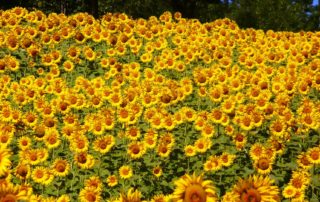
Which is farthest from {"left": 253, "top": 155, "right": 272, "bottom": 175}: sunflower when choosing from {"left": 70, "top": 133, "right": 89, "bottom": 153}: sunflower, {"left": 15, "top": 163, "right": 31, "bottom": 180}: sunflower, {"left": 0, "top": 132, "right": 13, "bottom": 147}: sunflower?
{"left": 0, "top": 132, "right": 13, "bottom": 147}: sunflower

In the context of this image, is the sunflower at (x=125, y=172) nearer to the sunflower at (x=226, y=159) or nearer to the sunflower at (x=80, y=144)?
the sunflower at (x=80, y=144)

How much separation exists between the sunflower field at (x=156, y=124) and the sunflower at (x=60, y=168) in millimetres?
11

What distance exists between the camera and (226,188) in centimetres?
635

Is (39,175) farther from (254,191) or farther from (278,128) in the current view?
(254,191)

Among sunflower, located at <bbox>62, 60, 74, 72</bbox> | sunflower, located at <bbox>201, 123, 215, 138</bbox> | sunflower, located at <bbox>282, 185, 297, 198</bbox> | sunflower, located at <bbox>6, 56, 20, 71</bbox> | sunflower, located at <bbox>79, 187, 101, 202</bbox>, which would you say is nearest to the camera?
sunflower, located at <bbox>79, 187, 101, 202</bbox>

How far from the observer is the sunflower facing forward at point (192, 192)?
11.3 ft

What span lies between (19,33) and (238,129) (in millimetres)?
5022

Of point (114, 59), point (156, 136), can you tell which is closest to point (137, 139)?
point (156, 136)

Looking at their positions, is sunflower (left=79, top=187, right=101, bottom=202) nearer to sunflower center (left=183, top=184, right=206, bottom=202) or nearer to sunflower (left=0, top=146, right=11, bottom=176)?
sunflower (left=0, top=146, right=11, bottom=176)

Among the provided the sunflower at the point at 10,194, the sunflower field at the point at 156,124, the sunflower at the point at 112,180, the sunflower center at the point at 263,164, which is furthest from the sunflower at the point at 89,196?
the sunflower center at the point at 263,164

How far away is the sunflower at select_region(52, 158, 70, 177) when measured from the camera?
242 inches

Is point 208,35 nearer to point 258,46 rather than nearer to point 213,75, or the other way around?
point 258,46

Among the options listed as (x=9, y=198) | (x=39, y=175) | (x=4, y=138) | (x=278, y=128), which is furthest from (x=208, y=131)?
(x=9, y=198)

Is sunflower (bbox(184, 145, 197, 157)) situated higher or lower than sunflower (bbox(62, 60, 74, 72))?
lower
